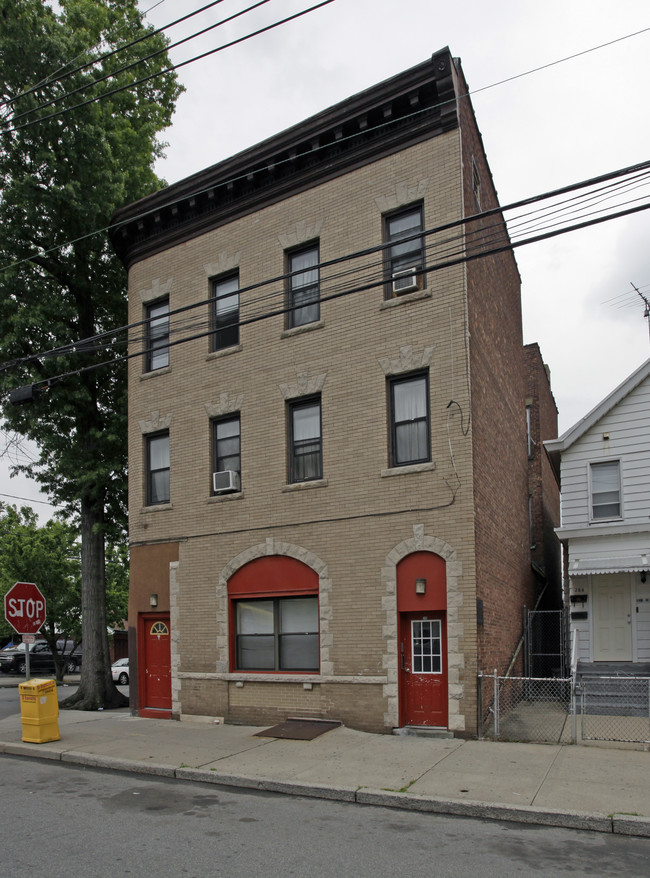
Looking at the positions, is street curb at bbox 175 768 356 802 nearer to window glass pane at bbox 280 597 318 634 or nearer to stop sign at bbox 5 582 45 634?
window glass pane at bbox 280 597 318 634

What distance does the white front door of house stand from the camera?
1747 cm

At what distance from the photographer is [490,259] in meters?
17.1

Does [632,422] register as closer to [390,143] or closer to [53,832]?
[390,143]

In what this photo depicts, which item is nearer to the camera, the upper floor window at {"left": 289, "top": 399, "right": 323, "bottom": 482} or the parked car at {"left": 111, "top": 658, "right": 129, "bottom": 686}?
the upper floor window at {"left": 289, "top": 399, "right": 323, "bottom": 482}

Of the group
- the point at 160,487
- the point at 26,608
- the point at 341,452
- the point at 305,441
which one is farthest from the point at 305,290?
the point at 26,608

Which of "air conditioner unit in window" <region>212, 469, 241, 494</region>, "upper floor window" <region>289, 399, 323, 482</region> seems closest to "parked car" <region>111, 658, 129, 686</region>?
"air conditioner unit in window" <region>212, 469, 241, 494</region>

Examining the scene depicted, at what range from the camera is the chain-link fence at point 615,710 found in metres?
12.0

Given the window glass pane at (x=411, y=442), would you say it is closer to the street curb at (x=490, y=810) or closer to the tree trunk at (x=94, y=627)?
the street curb at (x=490, y=810)

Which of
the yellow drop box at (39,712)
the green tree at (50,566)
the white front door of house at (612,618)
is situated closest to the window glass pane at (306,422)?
the yellow drop box at (39,712)

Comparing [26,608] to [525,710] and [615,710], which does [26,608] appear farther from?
[615,710]

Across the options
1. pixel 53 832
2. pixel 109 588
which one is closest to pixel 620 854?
pixel 53 832

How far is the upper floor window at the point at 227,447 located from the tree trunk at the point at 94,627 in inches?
187

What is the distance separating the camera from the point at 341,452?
14.6 metres

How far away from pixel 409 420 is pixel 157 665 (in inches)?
317
